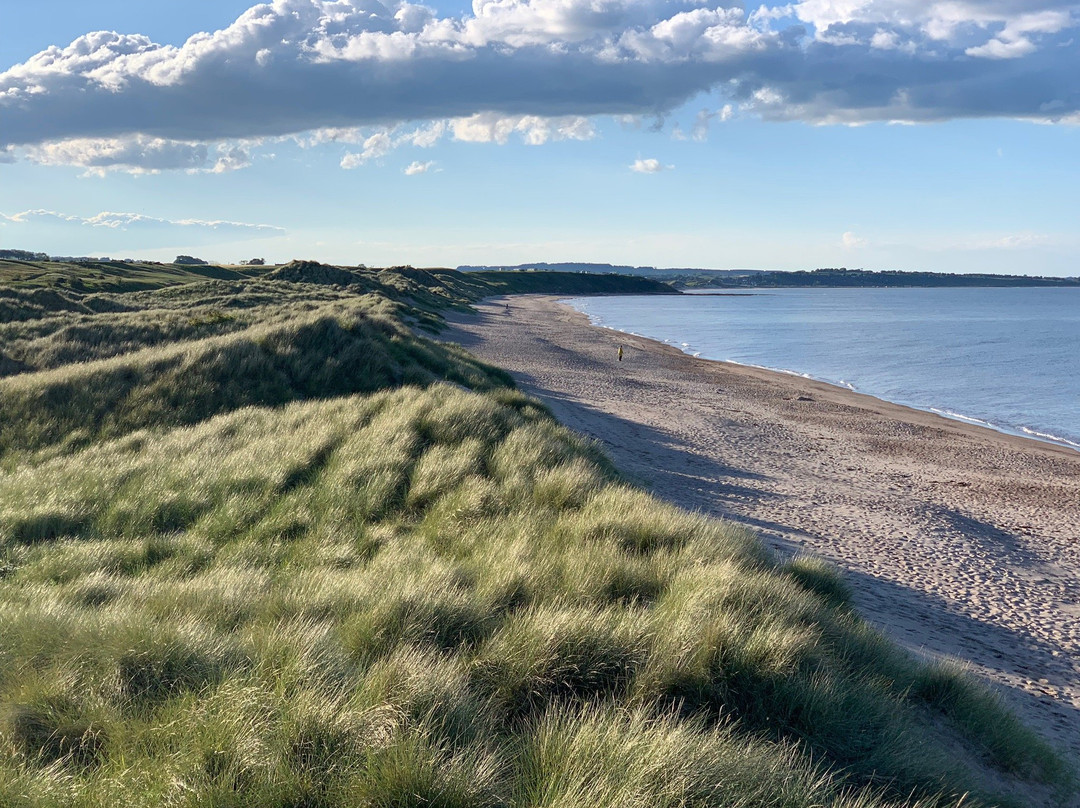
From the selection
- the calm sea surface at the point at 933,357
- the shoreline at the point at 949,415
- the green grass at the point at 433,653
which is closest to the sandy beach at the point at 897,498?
the shoreline at the point at 949,415

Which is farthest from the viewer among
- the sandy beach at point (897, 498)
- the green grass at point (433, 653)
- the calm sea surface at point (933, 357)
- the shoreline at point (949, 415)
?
the calm sea surface at point (933, 357)

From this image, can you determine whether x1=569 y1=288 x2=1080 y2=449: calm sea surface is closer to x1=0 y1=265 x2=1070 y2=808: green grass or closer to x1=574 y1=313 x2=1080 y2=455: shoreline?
x1=574 y1=313 x2=1080 y2=455: shoreline

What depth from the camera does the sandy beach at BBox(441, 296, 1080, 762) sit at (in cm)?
795

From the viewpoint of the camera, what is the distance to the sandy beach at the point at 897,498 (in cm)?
795

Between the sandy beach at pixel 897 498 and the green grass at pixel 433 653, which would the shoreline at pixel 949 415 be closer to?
the sandy beach at pixel 897 498

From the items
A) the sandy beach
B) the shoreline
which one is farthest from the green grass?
the shoreline

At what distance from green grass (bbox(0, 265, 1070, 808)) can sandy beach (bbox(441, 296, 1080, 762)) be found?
225cm

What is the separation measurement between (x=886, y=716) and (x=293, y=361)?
13380 mm

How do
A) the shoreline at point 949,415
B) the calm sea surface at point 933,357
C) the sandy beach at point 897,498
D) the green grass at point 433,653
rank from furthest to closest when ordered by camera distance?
the calm sea surface at point 933,357 → the shoreline at point 949,415 → the sandy beach at point 897,498 → the green grass at point 433,653

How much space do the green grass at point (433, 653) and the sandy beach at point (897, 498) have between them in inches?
88.4

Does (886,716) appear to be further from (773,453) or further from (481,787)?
(773,453)

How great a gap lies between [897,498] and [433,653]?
12931 millimetres

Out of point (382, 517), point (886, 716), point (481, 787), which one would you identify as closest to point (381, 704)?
point (481, 787)

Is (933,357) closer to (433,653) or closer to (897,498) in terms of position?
(897,498)
